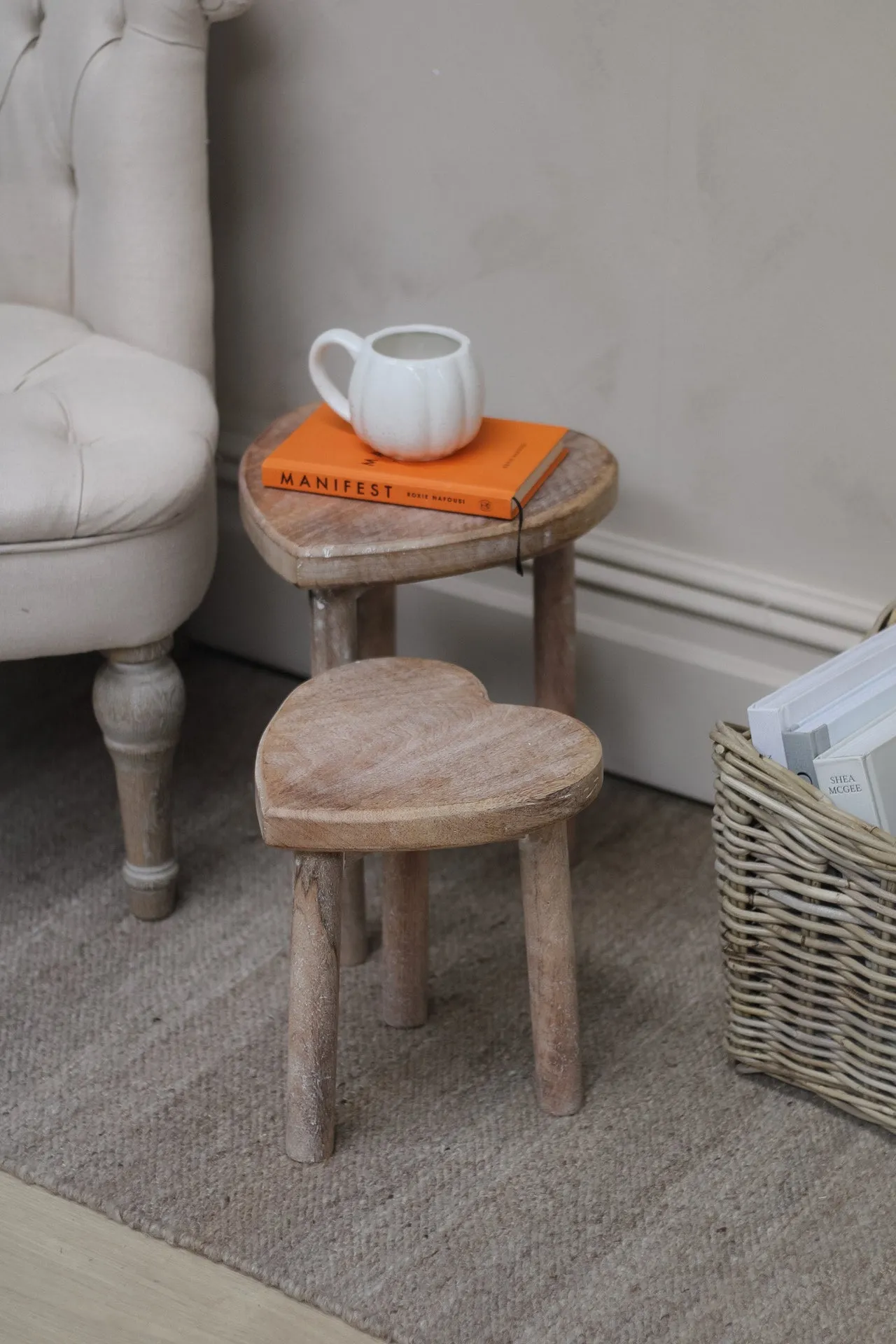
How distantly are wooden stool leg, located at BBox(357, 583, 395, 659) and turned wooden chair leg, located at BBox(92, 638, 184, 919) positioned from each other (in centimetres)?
18

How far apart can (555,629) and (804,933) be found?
379 mm

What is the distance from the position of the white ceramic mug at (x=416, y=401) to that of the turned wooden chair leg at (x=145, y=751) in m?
0.27

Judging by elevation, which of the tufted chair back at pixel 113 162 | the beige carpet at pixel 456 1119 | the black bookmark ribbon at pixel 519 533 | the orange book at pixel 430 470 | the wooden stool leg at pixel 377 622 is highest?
the tufted chair back at pixel 113 162

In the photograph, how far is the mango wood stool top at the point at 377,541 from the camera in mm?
1090

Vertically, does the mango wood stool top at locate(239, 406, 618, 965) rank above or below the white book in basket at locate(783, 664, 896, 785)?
above

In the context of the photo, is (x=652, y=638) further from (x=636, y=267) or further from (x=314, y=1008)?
(x=314, y=1008)

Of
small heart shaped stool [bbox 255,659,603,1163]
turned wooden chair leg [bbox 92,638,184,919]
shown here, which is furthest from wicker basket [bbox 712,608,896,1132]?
turned wooden chair leg [bbox 92,638,184,919]

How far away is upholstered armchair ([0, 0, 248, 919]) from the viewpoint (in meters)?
1.17

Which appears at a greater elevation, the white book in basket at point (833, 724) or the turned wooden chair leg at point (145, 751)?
the white book in basket at point (833, 724)

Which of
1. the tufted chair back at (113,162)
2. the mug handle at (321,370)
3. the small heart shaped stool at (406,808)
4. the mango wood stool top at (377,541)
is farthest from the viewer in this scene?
the tufted chair back at (113,162)

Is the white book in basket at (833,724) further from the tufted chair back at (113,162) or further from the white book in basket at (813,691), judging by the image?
the tufted chair back at (113,162)

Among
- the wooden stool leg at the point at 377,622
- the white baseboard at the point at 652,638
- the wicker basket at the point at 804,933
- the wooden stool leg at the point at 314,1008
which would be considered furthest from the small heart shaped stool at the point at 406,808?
the white baseboard at the point at 652,638

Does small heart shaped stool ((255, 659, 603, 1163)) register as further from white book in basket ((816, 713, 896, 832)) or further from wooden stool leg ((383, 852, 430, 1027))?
white book in basket ((816, 713, 896, 832))

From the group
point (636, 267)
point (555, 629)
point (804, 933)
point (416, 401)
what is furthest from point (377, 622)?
point (804, 933)
